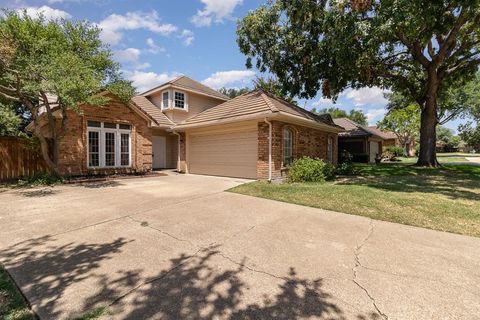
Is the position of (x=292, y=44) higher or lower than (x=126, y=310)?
higher

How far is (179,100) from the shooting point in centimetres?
1914

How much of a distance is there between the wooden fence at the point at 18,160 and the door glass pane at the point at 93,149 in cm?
191

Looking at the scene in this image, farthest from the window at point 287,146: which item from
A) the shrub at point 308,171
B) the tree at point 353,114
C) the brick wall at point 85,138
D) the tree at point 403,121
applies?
the tree at point 353,114

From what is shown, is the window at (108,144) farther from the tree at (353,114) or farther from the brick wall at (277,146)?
the tree at (353,114)

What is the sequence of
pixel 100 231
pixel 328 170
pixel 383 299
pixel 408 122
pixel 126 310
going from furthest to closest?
pixel 408 122
pixel 328 170
pixel 100 231
pixel 383 299
pixel 126 310

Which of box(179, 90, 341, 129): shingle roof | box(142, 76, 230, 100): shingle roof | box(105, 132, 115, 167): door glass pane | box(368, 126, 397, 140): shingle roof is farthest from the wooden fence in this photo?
box(368, 126, 397, 140): shingle roof

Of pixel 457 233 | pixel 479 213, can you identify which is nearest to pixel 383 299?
pixel 457 233

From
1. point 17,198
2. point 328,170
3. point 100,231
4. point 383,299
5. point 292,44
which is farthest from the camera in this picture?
point 292,44

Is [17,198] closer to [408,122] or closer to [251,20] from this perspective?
[251,20]

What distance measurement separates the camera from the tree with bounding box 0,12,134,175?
8.77 metres

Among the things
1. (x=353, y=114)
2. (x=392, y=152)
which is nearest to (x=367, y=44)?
(x=392, y=152)

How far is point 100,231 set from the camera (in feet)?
16.0

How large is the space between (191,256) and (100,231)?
2.21 m

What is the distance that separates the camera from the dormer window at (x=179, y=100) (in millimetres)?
18906
